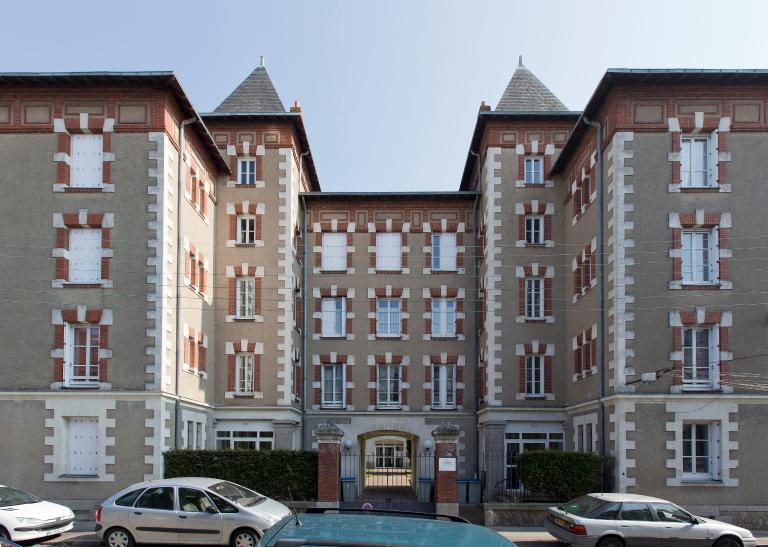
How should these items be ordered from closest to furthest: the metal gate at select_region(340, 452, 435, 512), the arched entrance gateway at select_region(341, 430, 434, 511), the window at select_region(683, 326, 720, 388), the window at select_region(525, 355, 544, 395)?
1. the window at select_region(683, 326, 720, 388)
2. the metal gate at select_region(340, 452, 435, 512)
3. the arched entrance gateway at select_region(341, 430, 434, 511)
4. the window at select_region(525, 355, 544, 395)

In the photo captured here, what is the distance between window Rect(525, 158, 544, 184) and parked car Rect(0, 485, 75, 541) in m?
20.5

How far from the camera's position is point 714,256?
74.8ft

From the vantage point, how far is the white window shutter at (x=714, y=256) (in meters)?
22.6

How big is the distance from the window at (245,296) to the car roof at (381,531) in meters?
26.4

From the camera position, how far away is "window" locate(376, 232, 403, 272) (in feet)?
115

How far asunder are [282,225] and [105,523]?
16781 mm

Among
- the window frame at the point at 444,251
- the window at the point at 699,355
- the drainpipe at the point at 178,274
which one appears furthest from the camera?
the window frame at the point at 444,251

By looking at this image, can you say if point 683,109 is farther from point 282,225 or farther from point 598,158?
point 282,225

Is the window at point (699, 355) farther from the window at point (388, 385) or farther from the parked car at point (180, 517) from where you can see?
the window at point (388, 385)

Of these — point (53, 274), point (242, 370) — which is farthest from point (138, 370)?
point (242, 370)

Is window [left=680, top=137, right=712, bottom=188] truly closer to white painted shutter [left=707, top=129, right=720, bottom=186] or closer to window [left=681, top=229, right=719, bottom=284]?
white painted shutter [left=707, top=129, right=720, bottom=186]

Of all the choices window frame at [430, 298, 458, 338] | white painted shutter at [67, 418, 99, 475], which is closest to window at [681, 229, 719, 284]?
window frame at [430, 298, 458, 338]

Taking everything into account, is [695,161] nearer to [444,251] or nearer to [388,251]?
[444,251]

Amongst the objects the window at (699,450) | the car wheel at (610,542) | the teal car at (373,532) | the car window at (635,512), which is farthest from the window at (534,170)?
the teal car at (373,532)
